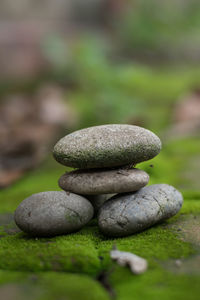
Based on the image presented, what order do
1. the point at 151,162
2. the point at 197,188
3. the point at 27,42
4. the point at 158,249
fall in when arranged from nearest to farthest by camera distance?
the point at 158,249 < the point at 197,188 < the point at 151,162 < the point at 27,42

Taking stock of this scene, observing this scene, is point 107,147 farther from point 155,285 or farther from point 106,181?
point 155,285

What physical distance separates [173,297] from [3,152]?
214 inches

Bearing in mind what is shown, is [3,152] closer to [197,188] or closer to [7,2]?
[197,188]

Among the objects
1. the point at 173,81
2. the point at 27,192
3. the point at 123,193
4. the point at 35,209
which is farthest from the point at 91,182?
the point at 173,81

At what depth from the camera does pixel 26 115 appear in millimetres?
10719

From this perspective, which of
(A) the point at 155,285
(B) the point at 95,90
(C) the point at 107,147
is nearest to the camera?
(A) the point at 155,285

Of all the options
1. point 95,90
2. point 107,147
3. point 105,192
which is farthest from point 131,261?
point 95,90

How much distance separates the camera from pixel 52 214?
2980 mm

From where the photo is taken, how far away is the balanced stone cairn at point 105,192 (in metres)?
2.99

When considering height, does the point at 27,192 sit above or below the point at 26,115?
above

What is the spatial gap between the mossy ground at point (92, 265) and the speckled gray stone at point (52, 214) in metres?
0.09

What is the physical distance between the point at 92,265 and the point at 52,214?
648mm

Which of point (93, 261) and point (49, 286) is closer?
point (49, 286)

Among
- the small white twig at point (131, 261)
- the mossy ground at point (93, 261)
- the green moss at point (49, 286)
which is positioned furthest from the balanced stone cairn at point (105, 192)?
the green moss at point (49, 286)
